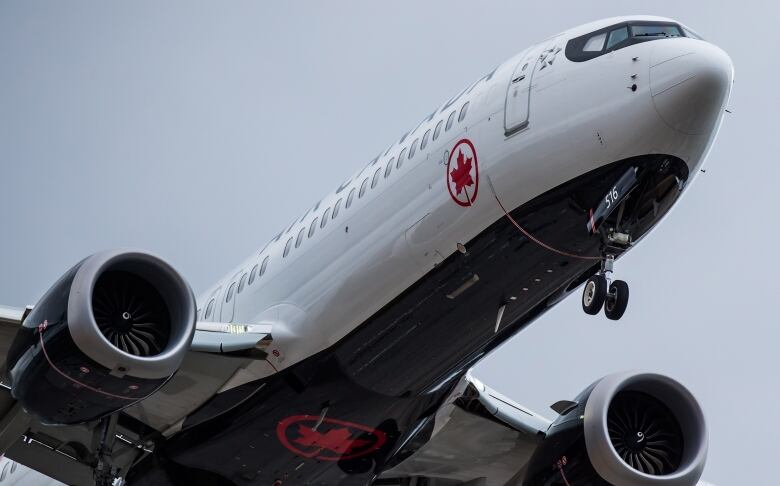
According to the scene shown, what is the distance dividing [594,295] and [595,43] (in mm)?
2686

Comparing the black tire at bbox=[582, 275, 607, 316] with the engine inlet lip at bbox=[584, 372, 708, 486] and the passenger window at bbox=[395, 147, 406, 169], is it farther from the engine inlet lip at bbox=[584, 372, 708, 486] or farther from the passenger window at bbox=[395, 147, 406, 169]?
the engine inlet lip at bbox=[584, 372, 708, 486]

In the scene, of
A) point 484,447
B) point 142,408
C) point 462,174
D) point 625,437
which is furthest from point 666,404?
point 142,408

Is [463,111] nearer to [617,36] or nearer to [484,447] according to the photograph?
[617,36]

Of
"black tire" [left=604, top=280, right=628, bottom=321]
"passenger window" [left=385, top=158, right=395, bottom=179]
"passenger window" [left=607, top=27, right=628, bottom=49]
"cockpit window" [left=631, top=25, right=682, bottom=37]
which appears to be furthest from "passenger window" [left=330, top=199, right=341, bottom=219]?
"cockpit window" [left=631, top=25, right=682, bottom=37]

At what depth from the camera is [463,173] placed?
50.4 ft

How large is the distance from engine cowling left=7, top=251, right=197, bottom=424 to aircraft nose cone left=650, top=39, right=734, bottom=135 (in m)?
5.68

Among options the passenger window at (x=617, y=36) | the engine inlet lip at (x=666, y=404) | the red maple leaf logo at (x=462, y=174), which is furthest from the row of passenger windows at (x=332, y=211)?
the engine inlet lip at (x=666, y=404)

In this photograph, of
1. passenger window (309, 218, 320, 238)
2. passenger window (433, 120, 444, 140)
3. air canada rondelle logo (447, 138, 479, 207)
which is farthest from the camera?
passenger window (309, 218, 320, 238)

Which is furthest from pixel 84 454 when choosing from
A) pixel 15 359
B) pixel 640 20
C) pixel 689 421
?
pixel 640 20

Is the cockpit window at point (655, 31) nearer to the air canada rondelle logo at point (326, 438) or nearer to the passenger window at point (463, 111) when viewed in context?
the passenger window at point (463, 111)

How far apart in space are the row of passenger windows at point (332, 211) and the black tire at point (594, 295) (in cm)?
251

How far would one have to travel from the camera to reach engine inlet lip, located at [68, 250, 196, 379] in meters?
14.8

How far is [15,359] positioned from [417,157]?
5.02m

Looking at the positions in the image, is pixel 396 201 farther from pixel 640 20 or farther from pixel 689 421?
pixel 689 421
